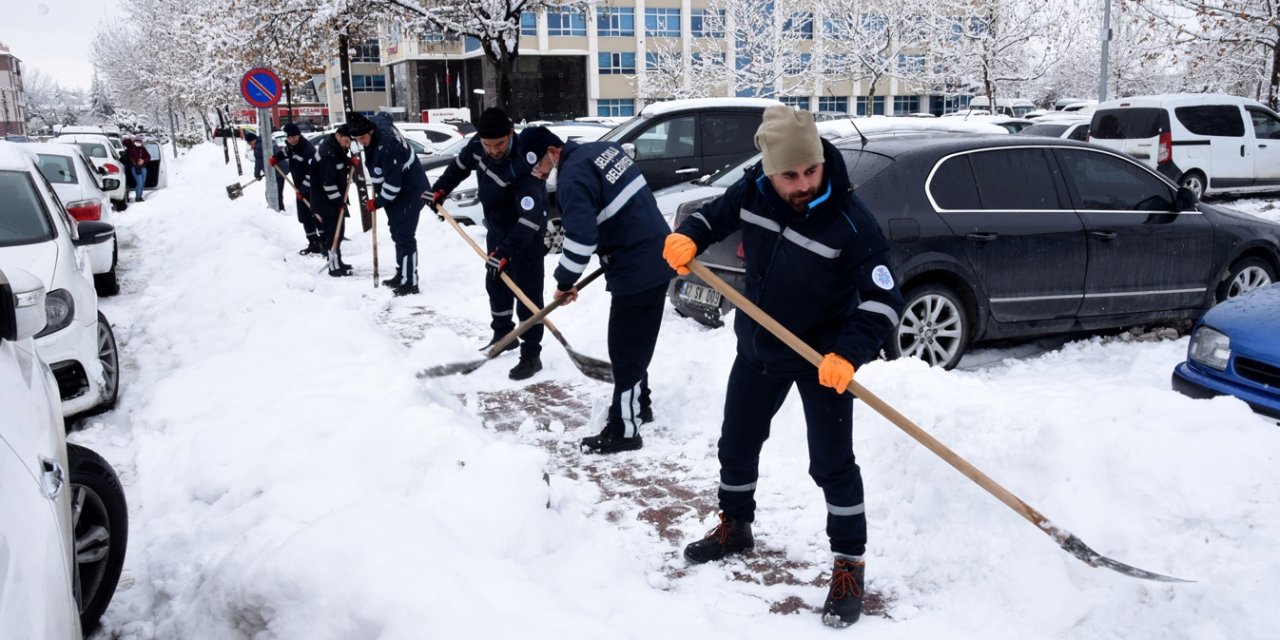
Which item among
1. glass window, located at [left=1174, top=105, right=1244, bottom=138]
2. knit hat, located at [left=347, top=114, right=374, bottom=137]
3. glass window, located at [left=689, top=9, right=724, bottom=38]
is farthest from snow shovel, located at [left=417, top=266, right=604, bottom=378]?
glass window, located at [left=689, top=9, right=724, bottom=38]

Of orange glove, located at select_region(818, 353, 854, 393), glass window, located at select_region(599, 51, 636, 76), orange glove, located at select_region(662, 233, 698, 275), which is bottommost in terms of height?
orange glove, located at select_region(818, 353, 854, 393)

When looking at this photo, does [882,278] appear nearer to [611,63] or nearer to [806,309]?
[806,309]

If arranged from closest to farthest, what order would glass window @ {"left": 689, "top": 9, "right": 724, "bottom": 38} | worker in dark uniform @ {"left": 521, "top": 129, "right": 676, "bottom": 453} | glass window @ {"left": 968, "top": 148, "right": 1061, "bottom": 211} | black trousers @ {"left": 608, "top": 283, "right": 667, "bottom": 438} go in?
worker in dark uniform @ {"left": 521, "top": 129, "right": 676, "bottom": 453} → black trousers @ {"left": 608, "top": 283, "right": 667, "bottom": 438} → glass window @ {"left": 968, "top": 148, "right": 1061, "bottom": 211} → glass window @ {"left": 689, "top": 9, "right": 724, "bottom": 38}

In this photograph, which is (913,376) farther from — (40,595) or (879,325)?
(40,595)

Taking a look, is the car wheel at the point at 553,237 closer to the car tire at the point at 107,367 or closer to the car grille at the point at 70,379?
the car tire at the point at 107,367

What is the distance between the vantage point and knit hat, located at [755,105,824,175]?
3.08 meters

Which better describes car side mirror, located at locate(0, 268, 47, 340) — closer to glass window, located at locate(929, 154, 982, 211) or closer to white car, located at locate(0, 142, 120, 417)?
white car, located at locate(0, 142, 120, 417)

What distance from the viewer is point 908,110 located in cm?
5934

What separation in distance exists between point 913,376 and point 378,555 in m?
2.82

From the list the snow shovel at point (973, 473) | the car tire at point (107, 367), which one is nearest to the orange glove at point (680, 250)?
the snow shovel at point (973, 473)

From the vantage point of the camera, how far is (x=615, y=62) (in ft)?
180

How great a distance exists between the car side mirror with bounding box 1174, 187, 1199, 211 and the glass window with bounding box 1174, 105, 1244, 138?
9.38 m

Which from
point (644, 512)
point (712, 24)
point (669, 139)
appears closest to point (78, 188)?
point (669, 139)

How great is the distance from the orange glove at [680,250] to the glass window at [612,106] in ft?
174
